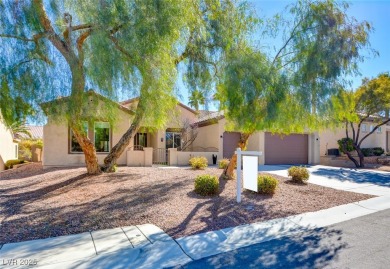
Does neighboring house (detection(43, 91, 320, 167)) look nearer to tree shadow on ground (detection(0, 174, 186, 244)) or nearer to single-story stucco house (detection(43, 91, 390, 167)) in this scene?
single-story stucco house (detection(43, 91, 390, 167))

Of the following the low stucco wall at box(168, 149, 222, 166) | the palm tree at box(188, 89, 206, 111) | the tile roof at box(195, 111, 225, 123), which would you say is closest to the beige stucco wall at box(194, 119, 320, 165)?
the tile roof at box(195, 111, 225, 123)

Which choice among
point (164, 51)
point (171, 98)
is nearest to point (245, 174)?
point (171, 98)

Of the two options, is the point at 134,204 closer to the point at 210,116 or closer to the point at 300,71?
the point at 300,71

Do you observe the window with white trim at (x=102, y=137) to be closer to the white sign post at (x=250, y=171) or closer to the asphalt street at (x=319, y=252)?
the white sign post at (x=250, y=171)

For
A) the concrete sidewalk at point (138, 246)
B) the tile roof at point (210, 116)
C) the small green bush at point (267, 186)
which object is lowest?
the concrete sidewalk at point (138, 246)

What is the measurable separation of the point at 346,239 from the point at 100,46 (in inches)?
305

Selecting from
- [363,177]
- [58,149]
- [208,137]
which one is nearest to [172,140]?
[208,137]

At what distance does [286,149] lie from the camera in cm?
2242

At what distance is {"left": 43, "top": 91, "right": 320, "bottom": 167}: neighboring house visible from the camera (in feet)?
55.1

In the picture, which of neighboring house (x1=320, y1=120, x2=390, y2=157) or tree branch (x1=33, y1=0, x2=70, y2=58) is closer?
tree branch (x1=33, y1=0, x2=70, y2=58)

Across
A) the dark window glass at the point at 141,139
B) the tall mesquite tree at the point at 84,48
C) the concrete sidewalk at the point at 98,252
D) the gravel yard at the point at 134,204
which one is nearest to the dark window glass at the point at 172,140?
the dark window glass at the point at 141,139

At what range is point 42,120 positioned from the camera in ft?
28.1

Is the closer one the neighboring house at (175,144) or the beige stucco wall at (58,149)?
the beige stucco wall at (58,149)

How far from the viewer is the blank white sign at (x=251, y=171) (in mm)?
7859
